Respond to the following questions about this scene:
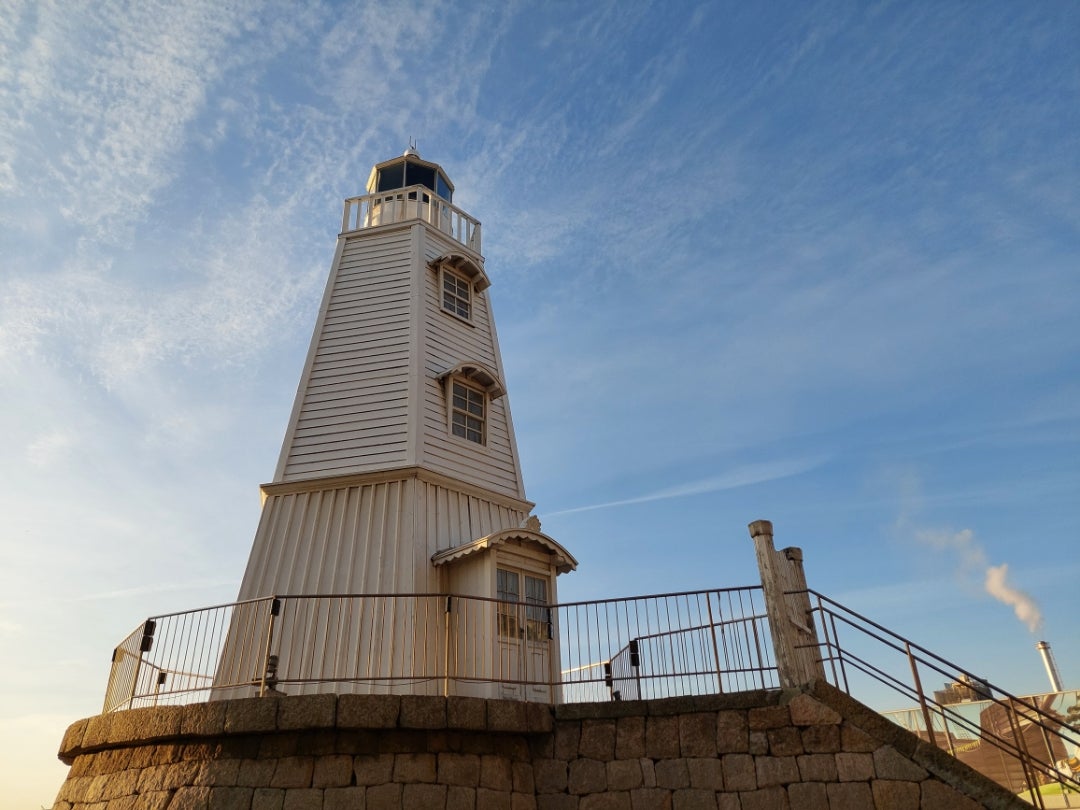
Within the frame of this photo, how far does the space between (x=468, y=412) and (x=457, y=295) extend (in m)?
2.86

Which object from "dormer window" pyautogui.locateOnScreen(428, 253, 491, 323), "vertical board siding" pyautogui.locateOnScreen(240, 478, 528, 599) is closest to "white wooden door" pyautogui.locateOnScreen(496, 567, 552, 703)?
"vertical board siding" pyautogui.locateOnScreen(240, 478, 528, 599)

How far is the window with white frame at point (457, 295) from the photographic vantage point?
15.0 m

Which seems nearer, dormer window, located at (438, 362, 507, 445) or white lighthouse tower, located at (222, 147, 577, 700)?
white lighthouse tower, located at (222, 147, 577, 700)

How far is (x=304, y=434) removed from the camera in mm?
12766

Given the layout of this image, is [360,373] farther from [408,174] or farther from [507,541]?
[408,174]

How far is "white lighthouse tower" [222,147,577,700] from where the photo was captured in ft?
34.3

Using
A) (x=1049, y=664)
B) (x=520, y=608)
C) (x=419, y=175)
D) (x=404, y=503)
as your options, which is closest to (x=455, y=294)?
(x=419, y=175)

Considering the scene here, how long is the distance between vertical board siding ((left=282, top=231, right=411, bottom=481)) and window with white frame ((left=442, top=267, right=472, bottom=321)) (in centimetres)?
82

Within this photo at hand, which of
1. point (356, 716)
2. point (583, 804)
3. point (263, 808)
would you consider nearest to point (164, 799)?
Answer: point (263, 808)

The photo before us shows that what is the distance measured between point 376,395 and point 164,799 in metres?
6.64

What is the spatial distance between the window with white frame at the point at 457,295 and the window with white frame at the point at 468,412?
6.14 feet

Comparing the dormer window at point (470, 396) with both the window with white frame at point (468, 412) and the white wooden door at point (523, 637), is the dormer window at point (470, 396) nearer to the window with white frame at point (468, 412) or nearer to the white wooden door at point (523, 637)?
the window with white frame at point (468, 412)

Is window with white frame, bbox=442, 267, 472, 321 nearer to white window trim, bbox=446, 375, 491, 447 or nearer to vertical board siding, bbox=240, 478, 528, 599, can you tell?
white window trim, bbox=446, 375, 491, 447

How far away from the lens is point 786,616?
8.31 m
